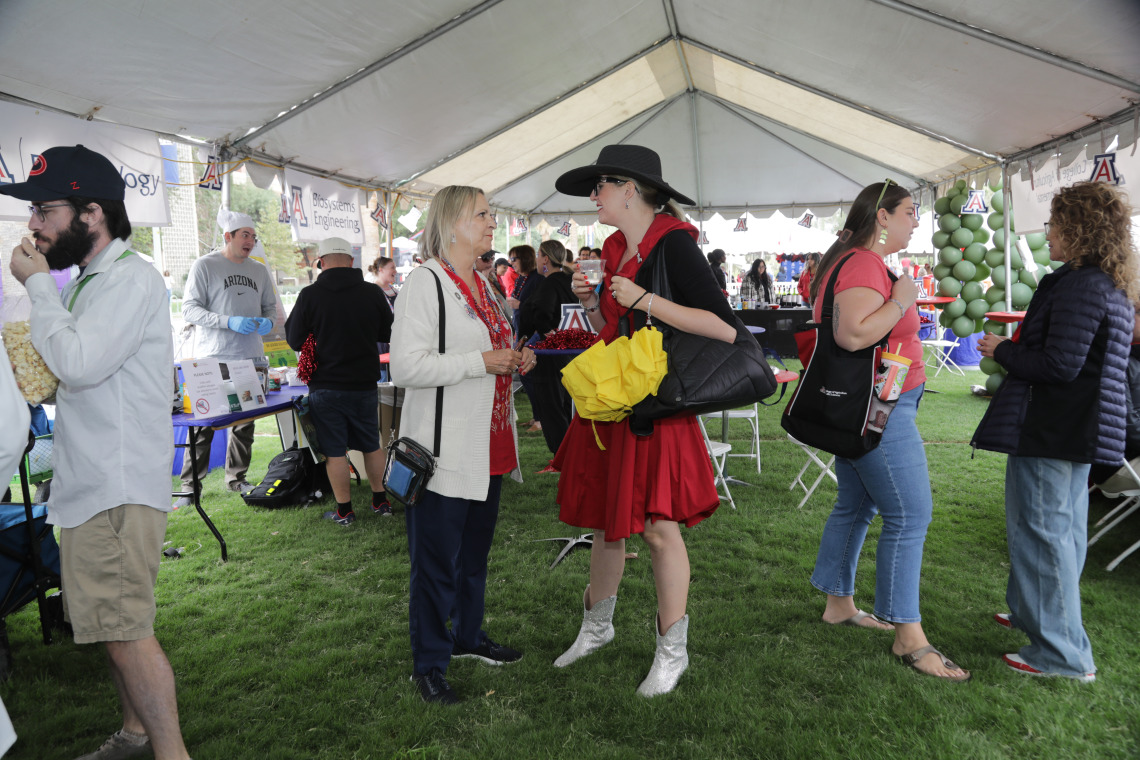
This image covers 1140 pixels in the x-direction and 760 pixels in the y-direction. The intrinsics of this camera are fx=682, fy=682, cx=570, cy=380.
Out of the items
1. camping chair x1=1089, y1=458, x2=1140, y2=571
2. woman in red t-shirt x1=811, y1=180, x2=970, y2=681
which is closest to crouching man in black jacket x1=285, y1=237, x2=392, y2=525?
woman in red t-shirt x1=811, y1=180, x2=970, y2=681

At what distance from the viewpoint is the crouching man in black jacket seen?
4512 millimetres

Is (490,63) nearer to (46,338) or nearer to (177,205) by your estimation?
(46,338)

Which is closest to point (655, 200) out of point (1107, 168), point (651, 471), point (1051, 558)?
point (651, 471)

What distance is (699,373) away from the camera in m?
2.07

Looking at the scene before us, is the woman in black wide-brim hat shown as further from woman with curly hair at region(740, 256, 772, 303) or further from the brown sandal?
woman with curly hair at region(740, 256, 772, 303)

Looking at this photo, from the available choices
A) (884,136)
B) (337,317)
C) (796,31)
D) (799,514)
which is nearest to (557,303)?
(337,317)

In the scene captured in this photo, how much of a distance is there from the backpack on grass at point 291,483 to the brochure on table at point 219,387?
0.99 meters

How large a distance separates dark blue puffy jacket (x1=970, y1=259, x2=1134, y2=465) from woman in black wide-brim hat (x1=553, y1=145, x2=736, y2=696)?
1.20m

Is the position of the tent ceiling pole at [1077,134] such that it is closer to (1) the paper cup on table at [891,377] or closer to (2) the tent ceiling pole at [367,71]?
(1) the paper cup on table at [891,377]

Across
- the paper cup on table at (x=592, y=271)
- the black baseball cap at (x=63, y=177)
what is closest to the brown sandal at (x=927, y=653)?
the paper cup on table at (x=592, y=271)

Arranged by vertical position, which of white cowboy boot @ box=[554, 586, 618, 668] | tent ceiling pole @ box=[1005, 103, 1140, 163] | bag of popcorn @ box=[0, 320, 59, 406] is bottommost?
white cowboy boot @ box=[554, 586, 618, 668]

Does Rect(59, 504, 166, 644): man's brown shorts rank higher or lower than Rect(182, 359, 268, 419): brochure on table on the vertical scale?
lower

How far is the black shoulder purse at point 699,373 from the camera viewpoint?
6.77 ft

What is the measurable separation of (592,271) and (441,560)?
1.21 meters
